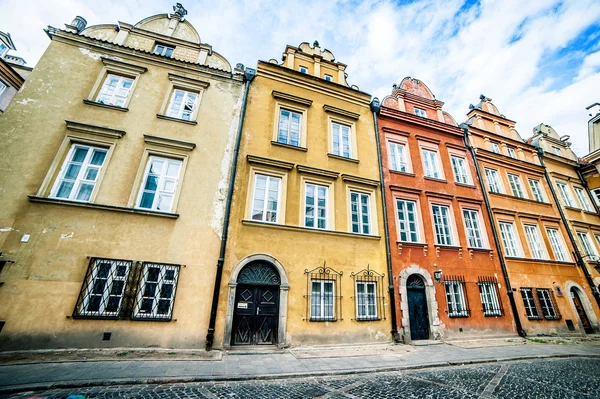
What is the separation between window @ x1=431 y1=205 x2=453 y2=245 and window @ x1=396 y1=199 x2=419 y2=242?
1064 millimetres

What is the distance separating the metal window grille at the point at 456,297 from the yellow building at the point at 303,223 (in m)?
3.24

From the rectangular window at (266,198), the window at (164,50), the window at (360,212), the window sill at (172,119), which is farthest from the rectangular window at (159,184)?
the window at (360,212)

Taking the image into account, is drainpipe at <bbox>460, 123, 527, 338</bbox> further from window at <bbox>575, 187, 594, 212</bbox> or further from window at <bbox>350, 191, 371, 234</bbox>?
window at <bbox>575, 187, 594, 212</bbox>

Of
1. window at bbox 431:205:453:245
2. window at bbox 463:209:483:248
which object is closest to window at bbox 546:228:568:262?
window at bbox 463:209:483:248

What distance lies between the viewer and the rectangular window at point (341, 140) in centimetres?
1196

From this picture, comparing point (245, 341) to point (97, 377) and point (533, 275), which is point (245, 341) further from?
point (533, 275)

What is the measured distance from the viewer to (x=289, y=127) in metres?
11.5

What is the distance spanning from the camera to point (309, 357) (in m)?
7.26

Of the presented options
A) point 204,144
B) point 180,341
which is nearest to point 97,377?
point 180,341

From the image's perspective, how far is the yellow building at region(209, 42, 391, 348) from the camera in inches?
333

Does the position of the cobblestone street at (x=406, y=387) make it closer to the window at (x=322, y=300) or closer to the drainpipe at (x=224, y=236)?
the drainpipe at (x=224, y=236)

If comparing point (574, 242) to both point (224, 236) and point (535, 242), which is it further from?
point (224, 236)

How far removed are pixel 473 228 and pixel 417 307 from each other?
5750mm

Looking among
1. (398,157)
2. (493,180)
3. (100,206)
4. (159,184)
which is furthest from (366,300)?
(493,180)
